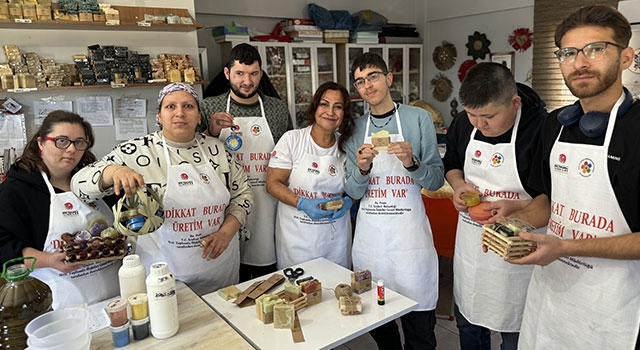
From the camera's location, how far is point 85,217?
→ 1879 millimetres

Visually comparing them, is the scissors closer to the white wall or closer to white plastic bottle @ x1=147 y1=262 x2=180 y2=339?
white plastic bottle @ x1=147 y1=262 x2=180 y2=339

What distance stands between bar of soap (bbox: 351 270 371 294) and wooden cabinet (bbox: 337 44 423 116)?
13.9 ft

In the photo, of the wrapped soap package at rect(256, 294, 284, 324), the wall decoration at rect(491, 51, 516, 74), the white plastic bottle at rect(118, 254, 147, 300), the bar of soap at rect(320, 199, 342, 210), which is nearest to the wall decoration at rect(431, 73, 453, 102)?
the wall decoration at rect(491, 51, 516, 74)

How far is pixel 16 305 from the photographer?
130 cm

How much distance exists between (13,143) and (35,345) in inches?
109

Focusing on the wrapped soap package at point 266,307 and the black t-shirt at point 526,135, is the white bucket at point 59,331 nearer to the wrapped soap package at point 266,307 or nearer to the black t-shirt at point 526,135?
the wrapped soap package at point 266,307

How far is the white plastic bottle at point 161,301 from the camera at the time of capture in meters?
1.47

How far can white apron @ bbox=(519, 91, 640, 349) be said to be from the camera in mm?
1436

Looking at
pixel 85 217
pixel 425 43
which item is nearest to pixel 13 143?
pixel 85 217

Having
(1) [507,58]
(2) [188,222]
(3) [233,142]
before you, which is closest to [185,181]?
(2) [188,222]

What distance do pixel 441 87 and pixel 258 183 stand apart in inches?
201

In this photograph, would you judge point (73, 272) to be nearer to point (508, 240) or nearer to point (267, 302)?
point (267, 302)

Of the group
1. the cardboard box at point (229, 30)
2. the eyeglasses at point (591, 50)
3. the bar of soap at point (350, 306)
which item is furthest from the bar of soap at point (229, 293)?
the cardboard box at point (229, 30)

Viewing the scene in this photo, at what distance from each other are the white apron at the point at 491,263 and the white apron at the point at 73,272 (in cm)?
165
